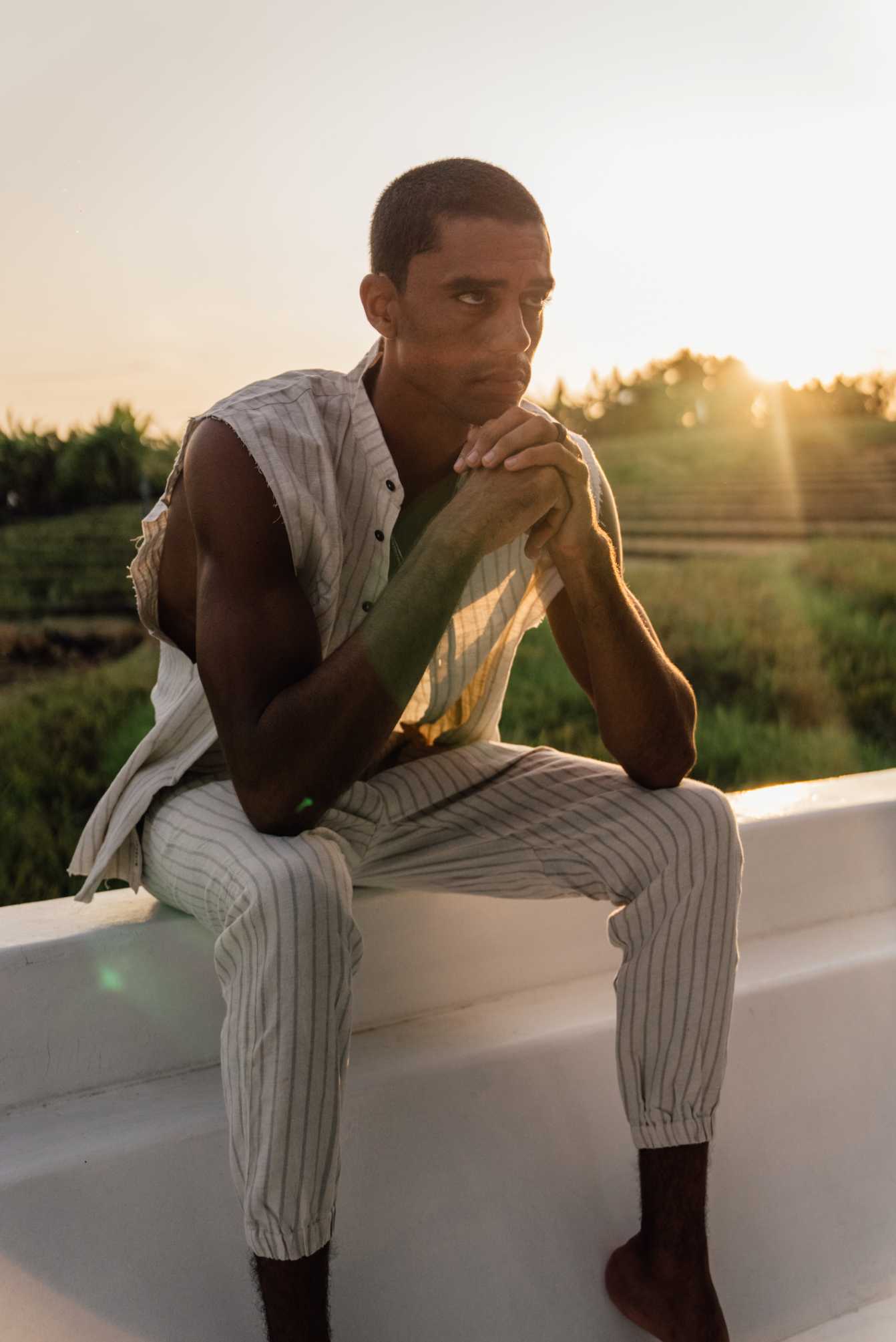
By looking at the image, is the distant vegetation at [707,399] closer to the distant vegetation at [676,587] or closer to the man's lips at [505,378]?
the distant vegetation at [676,587]

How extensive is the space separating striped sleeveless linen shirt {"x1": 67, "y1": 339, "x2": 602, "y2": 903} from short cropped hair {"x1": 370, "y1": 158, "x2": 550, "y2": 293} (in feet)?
0.47

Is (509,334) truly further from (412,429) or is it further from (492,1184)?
(492,1184)

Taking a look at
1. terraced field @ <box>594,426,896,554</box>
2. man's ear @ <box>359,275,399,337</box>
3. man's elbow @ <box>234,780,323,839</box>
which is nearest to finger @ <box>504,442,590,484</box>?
man's ear @ <box>359,275,399,337</box>

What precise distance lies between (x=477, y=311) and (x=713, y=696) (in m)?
3.60

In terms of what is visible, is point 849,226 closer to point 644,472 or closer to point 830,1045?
point 644,472

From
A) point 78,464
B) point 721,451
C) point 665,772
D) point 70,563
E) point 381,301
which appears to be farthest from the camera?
point 721,451

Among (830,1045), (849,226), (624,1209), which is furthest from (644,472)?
(624,1209)

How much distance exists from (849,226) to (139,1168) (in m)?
4.08

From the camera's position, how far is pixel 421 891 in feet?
5.58

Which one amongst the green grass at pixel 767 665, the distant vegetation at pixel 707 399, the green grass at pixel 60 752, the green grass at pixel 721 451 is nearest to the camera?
the green grass at pixel 60 752

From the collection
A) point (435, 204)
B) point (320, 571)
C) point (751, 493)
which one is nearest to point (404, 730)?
point (320, 571)

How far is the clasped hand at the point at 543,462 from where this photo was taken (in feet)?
4.70

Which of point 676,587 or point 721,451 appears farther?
point 721,451

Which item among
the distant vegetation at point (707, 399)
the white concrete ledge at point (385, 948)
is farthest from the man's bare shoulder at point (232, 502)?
the distant vegetation at point (707, 399)
